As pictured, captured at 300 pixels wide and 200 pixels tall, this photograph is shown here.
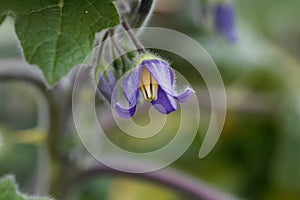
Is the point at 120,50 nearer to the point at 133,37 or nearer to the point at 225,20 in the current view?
the point at 133,37

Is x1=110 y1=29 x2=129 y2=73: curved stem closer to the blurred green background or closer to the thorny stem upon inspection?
the thorny stem

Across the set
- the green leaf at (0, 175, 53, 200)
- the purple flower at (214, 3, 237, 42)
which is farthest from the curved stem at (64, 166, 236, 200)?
the green leaf at (0, 175, 53, 200)

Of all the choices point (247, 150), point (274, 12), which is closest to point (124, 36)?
point (247, 150)

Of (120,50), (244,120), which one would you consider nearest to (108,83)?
(120,50)

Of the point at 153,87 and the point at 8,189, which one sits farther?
the point at 8,189

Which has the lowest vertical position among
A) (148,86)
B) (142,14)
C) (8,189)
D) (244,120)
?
(8,189)

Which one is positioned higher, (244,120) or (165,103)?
(244,120)
